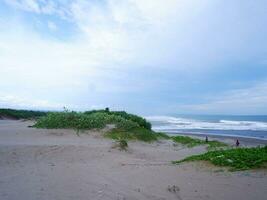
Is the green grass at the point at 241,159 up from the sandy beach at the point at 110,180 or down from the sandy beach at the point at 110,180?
up

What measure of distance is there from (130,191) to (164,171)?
7.89 ft

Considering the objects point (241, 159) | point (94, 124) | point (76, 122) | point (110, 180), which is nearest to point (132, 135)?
point (94, 124)

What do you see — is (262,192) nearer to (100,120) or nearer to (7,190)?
(7,190)

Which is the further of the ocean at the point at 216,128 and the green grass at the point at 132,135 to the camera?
the ocean at the point at 216,128

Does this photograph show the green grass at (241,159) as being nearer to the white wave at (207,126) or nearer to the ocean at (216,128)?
the ocean at (216,128)

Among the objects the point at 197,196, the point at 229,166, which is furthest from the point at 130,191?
the point at 229,166

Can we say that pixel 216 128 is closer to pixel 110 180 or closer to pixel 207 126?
pixel 207 126

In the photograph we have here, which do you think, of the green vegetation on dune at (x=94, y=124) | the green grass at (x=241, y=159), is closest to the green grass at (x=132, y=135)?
the green vegetation on dune at (x=94, y=124)

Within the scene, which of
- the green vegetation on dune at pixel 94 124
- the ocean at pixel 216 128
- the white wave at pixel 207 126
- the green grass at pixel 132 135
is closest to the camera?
the green grass at pixel 132 135

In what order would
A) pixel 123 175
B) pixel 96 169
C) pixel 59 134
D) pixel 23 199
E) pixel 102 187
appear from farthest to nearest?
pixel 59 134, pixel 96 169, pixel 123 175, pixel 102 187, pixel 23 199

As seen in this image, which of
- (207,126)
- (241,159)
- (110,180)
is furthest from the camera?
(207,126)

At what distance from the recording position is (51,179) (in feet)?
26.4

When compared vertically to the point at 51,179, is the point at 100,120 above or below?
above

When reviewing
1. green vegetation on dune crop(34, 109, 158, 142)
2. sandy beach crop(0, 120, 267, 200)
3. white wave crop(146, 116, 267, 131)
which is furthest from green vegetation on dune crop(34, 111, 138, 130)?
white wave crop(146, 116, 267, 131)
